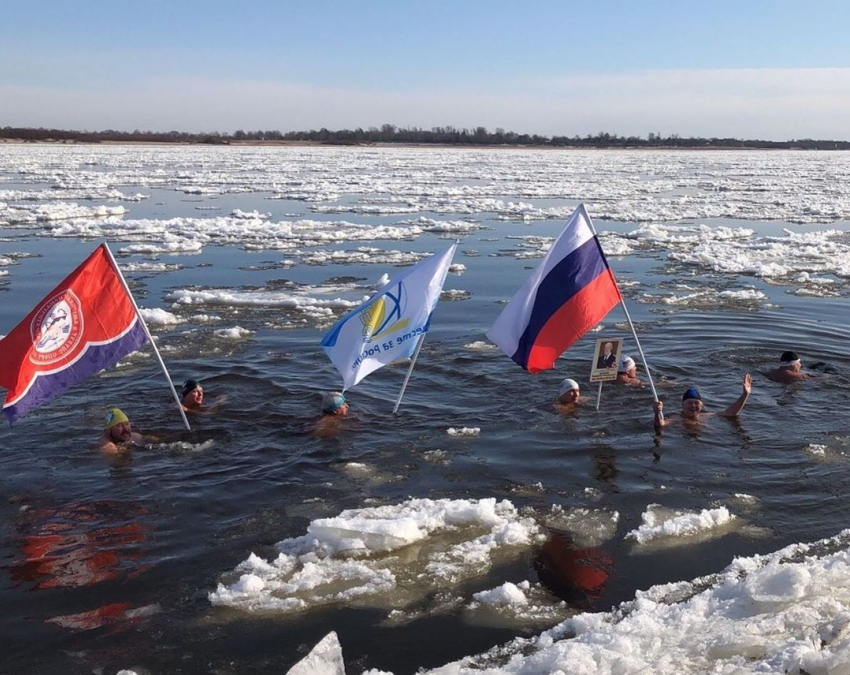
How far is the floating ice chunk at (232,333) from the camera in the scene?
1268cm

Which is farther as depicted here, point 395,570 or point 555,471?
point 555,471

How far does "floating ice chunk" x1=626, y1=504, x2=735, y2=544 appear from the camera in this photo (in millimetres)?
6434

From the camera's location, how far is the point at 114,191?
117 feet

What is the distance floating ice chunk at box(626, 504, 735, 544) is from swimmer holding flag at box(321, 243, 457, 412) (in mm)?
3025

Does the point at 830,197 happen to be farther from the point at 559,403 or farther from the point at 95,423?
the point at 95,423

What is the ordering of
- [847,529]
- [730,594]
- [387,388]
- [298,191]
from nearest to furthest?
1. [730,594]
2. [847,529]
3. [387,388]
4. [298,191]

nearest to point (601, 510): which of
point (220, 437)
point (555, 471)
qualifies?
point (555, 471)

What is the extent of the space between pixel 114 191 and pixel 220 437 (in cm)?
2970

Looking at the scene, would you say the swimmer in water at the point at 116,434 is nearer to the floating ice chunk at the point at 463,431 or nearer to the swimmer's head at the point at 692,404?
the floating ice chunk at the point at 463,431

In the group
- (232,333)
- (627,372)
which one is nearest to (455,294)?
(232,333)

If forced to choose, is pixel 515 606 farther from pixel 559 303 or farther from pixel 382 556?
pixel 559 303

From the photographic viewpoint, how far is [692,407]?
30.0 ft

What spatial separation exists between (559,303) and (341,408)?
2.67 meters

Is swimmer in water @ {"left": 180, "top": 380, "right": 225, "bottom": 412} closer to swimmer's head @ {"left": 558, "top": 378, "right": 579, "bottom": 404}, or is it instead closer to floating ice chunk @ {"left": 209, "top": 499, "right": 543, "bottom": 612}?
floating ice chunk @ {"left": 209, "top": 499, "right": 543, "bottom": 612}
